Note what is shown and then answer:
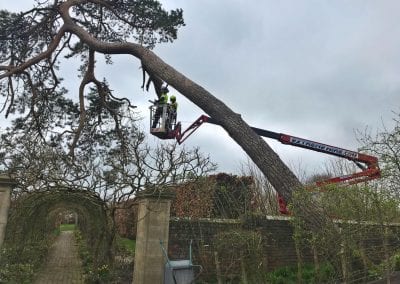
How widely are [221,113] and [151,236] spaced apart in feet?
10.5

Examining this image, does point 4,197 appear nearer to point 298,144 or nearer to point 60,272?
point 60,272

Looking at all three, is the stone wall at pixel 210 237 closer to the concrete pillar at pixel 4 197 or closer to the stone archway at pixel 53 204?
the stone archway at pixel 53 204

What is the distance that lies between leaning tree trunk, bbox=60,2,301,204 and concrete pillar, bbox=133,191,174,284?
2.00m

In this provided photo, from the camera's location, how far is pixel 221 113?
31.6 ft

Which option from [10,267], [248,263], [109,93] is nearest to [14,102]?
[109,93]

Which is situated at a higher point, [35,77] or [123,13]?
[123,13]

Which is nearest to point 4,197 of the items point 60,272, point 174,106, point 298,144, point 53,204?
point 53,204

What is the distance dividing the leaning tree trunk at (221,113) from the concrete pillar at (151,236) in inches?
78.6

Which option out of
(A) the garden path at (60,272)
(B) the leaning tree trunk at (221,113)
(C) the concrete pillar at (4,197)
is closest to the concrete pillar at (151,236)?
(B) the leaning tree trunk at (221,113)

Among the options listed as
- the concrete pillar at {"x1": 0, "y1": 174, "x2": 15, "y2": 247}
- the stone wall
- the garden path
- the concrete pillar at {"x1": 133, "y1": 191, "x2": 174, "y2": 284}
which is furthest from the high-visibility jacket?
the concrete pillar at {"x1": 0, "y1": 174, "x2": 15, "y2": 247}

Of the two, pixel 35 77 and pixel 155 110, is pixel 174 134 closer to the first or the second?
pixel 155 110

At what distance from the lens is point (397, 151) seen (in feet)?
21.6

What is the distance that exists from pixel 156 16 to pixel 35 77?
4397 mm

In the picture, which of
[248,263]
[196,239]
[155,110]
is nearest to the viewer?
[248,263]
